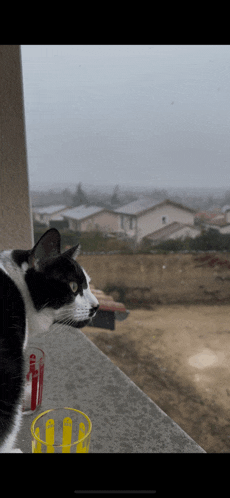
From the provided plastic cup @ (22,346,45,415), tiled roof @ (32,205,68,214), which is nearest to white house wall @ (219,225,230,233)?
tiled roof @ (32,205,68,214)

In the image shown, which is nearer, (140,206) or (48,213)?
(48,213)

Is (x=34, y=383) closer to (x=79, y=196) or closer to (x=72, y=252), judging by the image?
(x=72, y=252)

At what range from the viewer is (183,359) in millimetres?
2777

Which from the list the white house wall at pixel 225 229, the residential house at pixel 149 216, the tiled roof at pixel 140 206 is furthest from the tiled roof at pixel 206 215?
the tiled roof at pixel 140 206

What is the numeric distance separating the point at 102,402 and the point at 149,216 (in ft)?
5.99

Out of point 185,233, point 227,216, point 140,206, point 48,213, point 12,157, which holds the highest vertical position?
point 12,157

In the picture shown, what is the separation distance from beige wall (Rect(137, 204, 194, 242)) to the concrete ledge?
4.99ft

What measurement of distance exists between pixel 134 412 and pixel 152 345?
8.40 feet

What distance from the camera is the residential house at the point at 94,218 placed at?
1.60 metres

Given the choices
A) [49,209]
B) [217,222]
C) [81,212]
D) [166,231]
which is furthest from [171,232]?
[49,209]

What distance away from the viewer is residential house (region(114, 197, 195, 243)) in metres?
2.20
